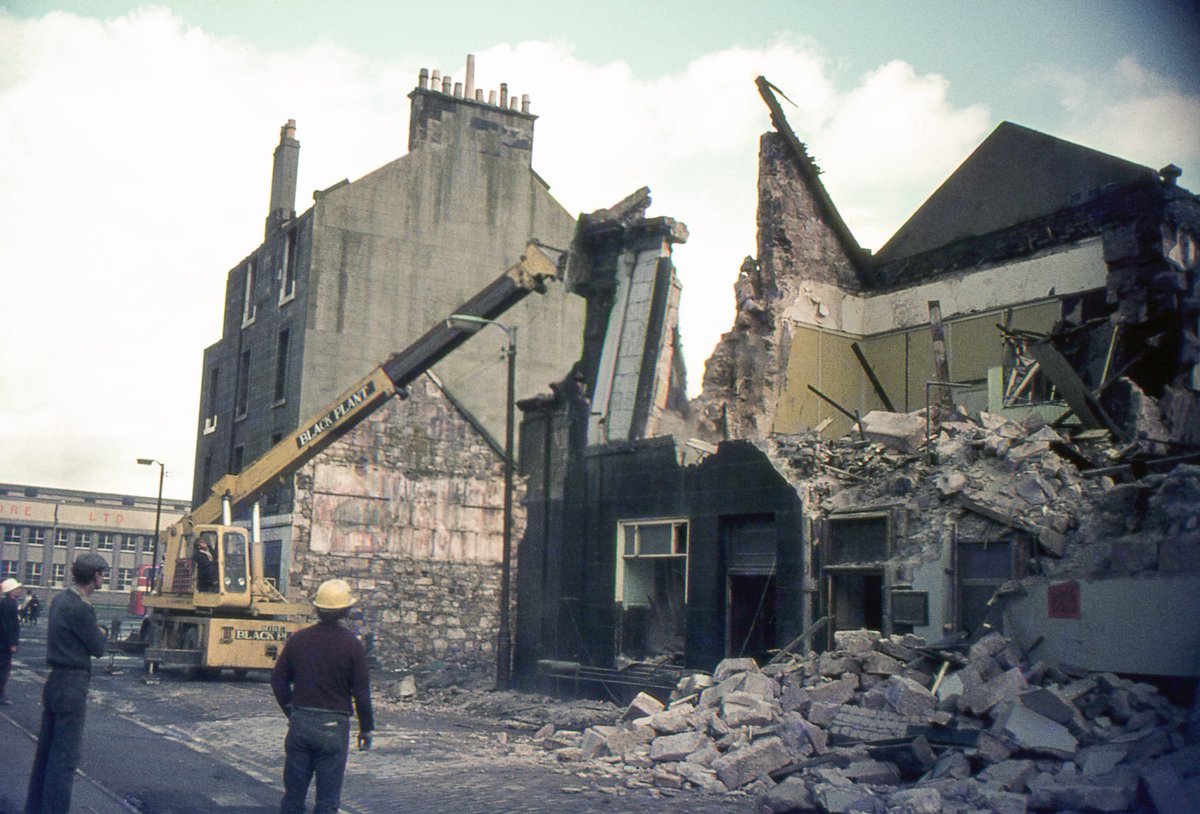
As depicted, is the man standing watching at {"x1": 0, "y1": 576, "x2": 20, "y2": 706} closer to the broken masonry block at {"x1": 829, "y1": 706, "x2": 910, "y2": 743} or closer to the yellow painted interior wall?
the broken masonry block at {"x1": 829, "y1": 706, "x2": 910, "y2": 743}

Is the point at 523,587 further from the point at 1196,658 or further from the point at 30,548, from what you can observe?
the point at 30,548

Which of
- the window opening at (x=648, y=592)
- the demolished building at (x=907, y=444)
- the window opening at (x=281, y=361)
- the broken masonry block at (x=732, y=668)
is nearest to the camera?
the demolished building at (x=907, y=444)

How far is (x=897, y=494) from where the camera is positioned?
1546cm

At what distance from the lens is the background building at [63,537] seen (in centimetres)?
7819

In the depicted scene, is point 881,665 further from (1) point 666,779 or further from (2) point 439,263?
(2) point 439,263

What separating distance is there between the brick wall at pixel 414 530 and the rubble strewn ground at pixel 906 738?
14.1m

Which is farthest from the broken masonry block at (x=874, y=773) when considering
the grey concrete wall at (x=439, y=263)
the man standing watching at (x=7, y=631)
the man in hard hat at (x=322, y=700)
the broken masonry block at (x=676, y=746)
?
the grey concrete wall at (x=439, y=263)

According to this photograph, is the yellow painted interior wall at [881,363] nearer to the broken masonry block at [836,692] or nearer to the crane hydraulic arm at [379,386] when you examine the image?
the crane hydraulic arm at [379,386]

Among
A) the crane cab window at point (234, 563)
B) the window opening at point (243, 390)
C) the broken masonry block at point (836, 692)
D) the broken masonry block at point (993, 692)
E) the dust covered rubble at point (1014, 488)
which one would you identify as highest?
the window opening at point (243, 390)

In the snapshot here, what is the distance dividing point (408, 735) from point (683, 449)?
6865 millimetres

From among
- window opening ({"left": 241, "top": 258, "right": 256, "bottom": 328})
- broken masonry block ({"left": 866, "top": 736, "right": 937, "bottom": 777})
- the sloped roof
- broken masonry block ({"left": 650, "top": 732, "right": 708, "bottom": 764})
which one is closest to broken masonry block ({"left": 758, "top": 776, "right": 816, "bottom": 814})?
broken masonry block ({"left": 866, "top": 736, "right": 937, "bottom": 777})

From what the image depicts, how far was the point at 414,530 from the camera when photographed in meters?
28.8

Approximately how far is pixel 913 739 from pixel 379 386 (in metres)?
13.0

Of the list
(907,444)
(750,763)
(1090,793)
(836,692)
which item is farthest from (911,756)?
(907,444)
